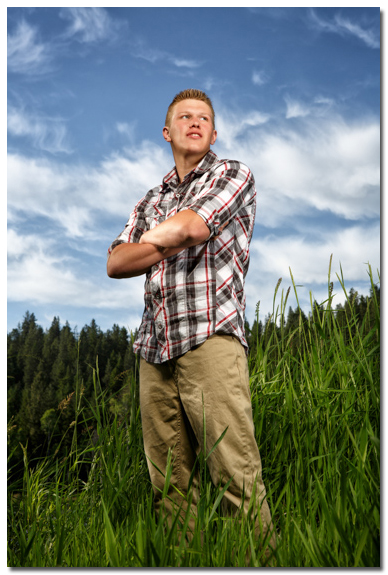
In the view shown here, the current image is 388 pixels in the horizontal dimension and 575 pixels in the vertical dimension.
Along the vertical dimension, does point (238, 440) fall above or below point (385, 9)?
below

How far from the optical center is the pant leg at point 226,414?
6.49 ft

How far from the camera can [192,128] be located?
2.38 metres

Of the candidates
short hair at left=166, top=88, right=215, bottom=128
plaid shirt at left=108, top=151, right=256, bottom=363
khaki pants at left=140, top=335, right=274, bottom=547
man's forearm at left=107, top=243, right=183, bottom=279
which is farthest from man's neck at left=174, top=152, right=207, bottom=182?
khaki pants at left=140, top=335, right=274, bottom=547

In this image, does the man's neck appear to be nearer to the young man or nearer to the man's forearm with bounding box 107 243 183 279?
the young man

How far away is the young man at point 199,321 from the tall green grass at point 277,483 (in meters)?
0.14

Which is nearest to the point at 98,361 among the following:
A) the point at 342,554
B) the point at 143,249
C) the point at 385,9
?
the point at 143,249

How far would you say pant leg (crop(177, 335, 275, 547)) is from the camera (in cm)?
198

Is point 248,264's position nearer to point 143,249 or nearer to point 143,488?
point 143,249

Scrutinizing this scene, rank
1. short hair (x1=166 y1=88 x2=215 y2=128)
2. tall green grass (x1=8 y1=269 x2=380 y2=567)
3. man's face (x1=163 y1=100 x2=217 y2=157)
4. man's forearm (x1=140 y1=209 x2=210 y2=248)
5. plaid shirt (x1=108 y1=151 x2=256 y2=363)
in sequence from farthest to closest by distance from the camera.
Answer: short hair (x1=166 y1=88 x2=215 y2=128) → man's face (x1=163 y1=100 x2=217 y2=157) → plaid shirt (x1=108 y1=151 x2=256 y2=363) → man's forearm (x1=140 y1=209 x2=210 y2=248) → tall green grass (x1=8 y1=269 x2=380 y2=567)

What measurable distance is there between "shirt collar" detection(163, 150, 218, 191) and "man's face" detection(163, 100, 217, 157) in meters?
0.04

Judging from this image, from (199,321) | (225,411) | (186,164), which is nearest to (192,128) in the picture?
(186,164)

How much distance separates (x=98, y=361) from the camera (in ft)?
8.63

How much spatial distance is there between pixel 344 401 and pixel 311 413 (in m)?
0.23

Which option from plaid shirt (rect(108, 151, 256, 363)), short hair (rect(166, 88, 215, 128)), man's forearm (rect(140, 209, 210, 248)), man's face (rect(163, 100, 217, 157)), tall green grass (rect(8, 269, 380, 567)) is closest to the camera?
tall green grass (rect(8, 269, 380, 567))
